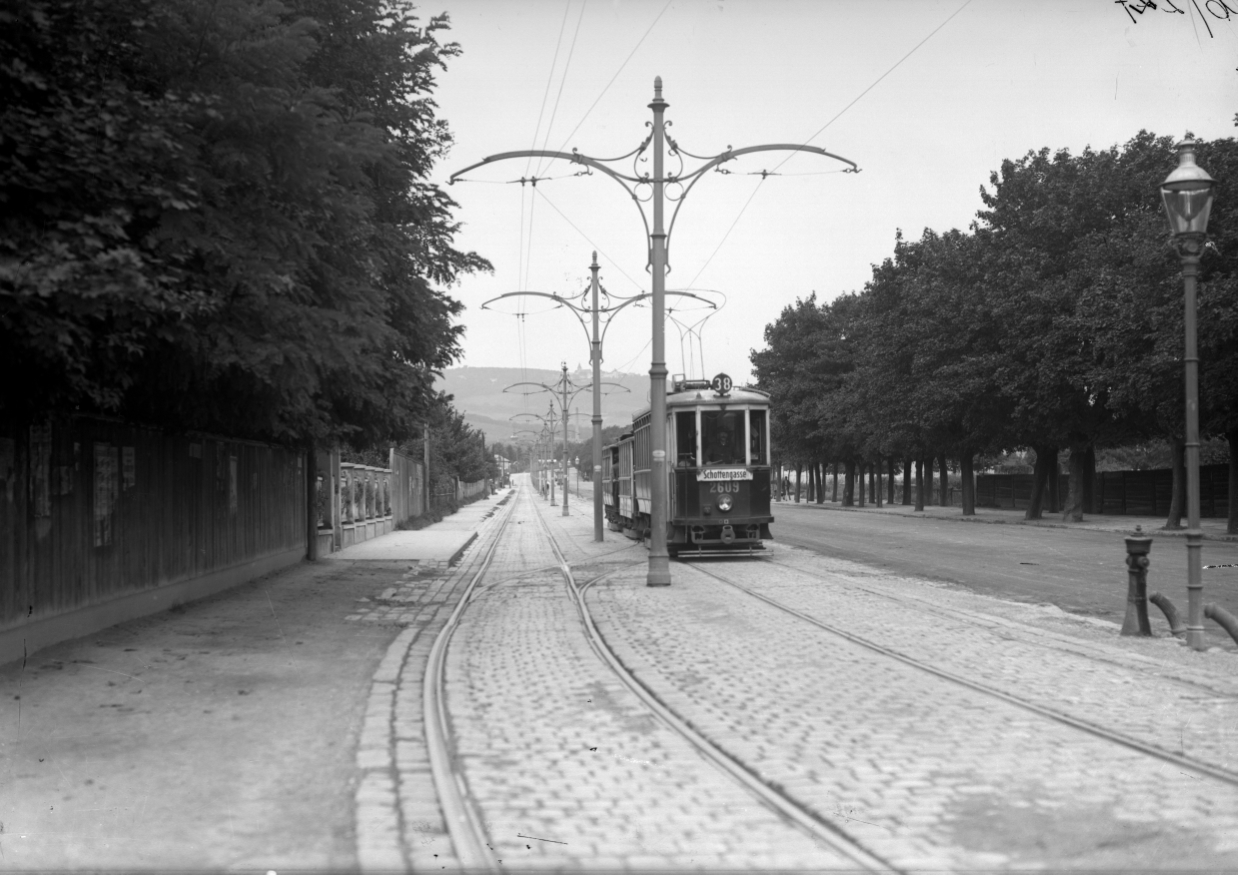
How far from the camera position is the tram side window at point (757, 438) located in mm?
23312

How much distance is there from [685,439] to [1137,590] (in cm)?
1202

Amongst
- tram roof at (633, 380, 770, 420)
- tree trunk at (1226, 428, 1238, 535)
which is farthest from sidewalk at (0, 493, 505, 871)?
tree trunk at (1226, 428, 1238, 535)

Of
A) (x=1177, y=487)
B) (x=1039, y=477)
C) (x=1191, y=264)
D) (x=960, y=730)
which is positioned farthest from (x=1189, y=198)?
(x=1039, y=477)

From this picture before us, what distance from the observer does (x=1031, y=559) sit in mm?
24281

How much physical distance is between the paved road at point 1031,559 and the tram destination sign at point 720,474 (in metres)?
3.18

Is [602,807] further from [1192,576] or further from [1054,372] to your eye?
[1054,372]

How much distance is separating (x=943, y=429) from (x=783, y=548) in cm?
2197

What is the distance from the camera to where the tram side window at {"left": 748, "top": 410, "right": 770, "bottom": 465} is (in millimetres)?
23312

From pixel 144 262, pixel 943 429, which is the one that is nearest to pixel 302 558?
pixel 144 262

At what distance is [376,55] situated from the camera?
13.7 m

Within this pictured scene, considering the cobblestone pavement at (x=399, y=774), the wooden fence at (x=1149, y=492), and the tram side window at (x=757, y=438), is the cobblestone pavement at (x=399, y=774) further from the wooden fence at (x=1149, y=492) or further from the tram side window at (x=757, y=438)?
the wooden fence at (x=1149, y=492)

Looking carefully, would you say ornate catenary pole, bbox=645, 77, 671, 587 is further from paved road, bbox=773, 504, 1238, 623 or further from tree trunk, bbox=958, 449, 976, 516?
tree trunk, bbox=958, 449, 976, 516

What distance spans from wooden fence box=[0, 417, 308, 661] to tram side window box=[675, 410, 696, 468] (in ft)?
27.2

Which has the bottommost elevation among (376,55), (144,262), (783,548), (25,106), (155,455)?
(783,548)
